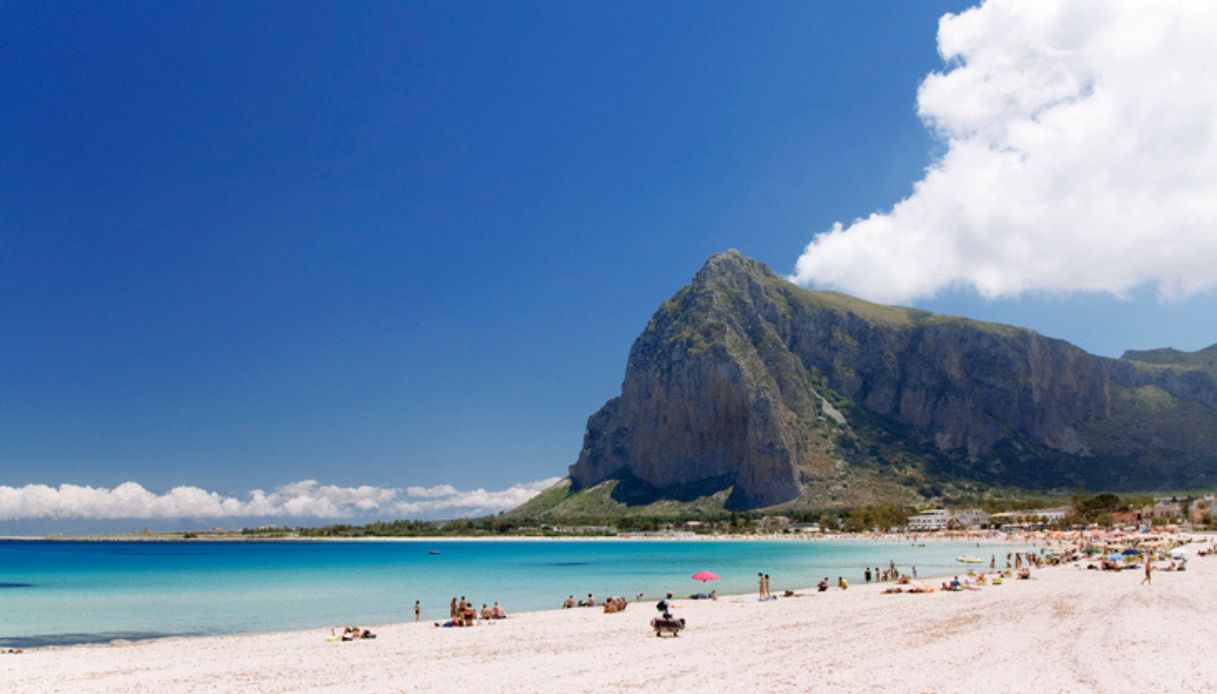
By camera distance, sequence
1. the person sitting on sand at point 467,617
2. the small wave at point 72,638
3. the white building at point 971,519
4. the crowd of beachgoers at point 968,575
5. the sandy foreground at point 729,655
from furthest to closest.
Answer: the white building at point 971,519
the crowd of beachgoers at point 968,575
the person sitting on sand at point 467,617
the small wave at point 72,638
the sandy foreground at point 729,655

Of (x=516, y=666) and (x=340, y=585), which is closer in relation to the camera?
(x=516, y=666)

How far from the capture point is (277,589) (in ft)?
183

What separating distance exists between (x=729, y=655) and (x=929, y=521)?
13271 centimetres

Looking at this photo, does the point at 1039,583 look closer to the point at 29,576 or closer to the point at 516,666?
the point at 516,666

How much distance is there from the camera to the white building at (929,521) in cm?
13875

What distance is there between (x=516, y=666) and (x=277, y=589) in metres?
41.8

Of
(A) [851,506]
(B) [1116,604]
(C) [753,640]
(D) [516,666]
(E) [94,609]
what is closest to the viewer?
(D) [516,666]

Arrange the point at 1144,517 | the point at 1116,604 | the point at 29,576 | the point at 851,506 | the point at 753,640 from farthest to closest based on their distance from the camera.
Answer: the point at 851,506 < the point at 1144,517 < the point at 29,576 < the point at 1116,604 < the point at 753,640

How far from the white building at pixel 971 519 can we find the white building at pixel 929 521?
5.30 feet

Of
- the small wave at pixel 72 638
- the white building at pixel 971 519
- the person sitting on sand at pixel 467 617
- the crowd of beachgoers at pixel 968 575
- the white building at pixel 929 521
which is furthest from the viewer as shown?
the white building at pixel 971 519

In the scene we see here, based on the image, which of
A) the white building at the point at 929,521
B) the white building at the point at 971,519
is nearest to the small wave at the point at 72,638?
the white building at the point at 929,521

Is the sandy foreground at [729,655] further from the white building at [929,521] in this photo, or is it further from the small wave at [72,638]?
the white building at [929,521]

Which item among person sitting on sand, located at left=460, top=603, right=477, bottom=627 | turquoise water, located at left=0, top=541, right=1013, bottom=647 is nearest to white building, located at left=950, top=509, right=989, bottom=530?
turquoise water, located at left=0, top=541, right=1013, bottom=647

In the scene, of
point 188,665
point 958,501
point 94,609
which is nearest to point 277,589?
point 94,609
